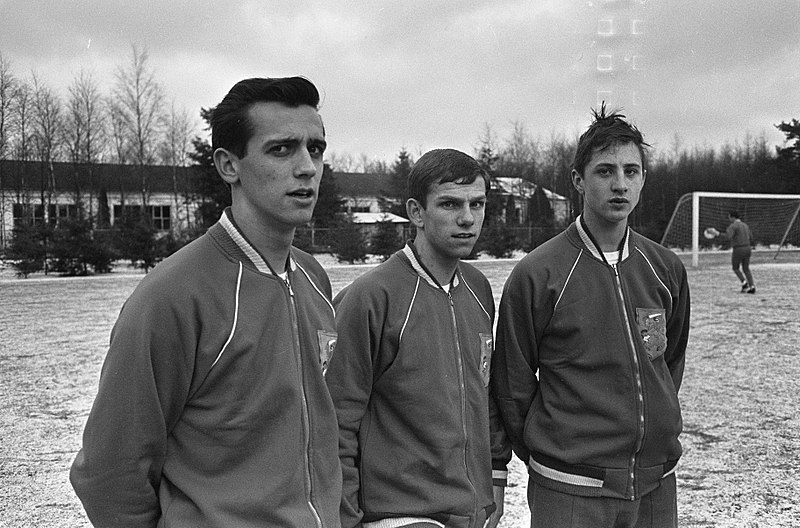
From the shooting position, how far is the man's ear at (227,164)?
2.10 metres

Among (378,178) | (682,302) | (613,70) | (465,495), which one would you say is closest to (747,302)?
(613,70)

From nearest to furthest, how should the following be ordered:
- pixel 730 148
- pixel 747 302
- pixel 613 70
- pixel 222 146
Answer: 1. pixel 222 146
2. pixel 613 70
3. pixel 747 302
4. pixel 730 148

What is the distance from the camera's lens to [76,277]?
25.3m

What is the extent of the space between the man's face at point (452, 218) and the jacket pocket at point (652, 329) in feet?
2.61

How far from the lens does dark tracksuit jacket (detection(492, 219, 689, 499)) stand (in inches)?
116

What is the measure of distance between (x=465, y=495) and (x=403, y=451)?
11.3 inches

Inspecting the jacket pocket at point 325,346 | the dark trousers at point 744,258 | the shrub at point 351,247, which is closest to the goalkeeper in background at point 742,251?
the dark trousers at point 744,258

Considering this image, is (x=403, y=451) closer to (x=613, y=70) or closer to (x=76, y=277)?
(x=613, y=70)

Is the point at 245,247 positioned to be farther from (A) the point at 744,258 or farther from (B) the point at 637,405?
(A) the point at 744,258

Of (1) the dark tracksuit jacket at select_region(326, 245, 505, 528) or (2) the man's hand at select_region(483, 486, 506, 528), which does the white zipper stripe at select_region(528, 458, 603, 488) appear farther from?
(1) the dark tracksuit jacket at select_region(326, 245, 505, 528)

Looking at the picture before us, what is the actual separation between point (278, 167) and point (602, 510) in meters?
1.94

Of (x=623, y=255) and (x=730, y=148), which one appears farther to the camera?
(x=730, y=148)

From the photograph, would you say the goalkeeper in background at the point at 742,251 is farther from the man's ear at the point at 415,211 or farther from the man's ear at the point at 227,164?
the man's ear at the point at 227,164

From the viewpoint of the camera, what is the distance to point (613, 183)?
308 cm
